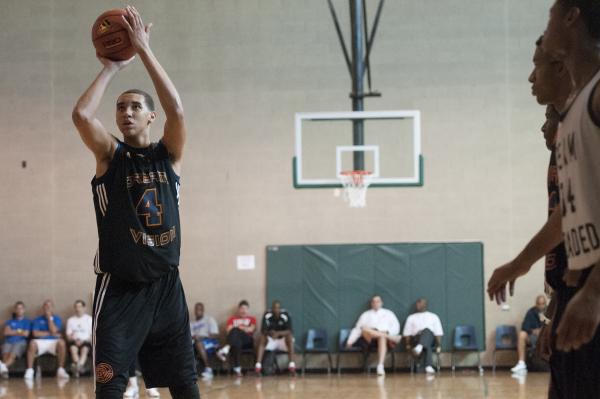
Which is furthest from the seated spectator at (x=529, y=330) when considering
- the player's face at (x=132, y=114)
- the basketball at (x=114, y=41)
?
the basketball at (x=114, y=41)

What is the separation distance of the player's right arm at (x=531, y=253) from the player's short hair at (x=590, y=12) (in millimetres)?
694

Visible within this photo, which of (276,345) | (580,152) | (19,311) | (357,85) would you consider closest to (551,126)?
(580,152)

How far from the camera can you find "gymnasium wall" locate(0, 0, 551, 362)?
15.7 meters

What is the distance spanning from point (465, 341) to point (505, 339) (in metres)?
0.73

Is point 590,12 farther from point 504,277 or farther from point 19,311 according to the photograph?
point 19,311

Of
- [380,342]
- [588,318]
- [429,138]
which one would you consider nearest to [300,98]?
[429,138]

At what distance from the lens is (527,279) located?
50.6 ft

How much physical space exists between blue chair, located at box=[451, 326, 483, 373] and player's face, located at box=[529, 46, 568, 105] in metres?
12.7

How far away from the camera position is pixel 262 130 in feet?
52.6

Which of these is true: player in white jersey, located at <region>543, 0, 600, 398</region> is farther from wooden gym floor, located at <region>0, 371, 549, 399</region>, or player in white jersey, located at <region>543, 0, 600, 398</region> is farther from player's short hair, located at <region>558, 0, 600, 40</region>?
wooden gym floor, located at <region>0, 371, 549, 399</region>

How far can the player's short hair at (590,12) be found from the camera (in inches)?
101

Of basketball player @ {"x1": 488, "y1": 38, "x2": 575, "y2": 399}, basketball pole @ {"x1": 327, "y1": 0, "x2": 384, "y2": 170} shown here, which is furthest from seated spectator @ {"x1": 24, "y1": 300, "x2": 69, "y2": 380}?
basketball player @ {"x1": 488, "y1": 38, "x2": 575, "y2": 399}

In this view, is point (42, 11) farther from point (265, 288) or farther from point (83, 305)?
point (265, 288)

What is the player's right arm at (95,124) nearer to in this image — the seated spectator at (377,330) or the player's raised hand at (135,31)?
the player's raised hand at (135,31)
